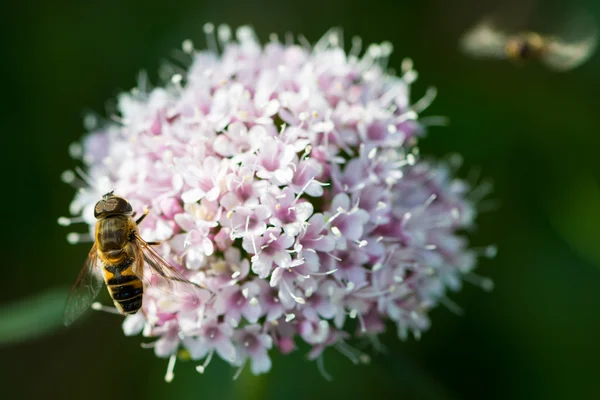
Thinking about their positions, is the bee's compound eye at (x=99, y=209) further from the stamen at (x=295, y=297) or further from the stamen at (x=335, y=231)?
the stamen at (x=335, y=231)

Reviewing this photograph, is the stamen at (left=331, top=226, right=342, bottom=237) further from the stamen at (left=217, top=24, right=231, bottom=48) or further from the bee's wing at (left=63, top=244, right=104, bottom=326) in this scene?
the stamen at (left=217, top=24, right=231, bottom=48)

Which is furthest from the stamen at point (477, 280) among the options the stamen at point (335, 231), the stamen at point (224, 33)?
the stamen at point (224, 33)

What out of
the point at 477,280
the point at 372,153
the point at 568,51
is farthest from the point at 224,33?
the point at 477,280

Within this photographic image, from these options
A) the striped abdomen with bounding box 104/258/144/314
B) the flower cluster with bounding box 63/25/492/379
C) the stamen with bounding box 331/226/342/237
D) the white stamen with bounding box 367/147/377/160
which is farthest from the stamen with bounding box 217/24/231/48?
the striped abdomen with bounding box 104/258/144/314

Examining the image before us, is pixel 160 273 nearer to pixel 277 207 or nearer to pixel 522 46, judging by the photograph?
pixel 277 207

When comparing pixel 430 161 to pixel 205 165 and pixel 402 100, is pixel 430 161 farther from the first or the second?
pixel 205 165
